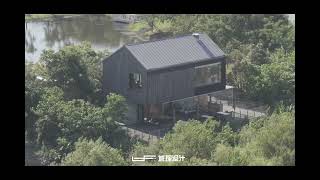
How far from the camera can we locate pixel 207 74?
1753cm

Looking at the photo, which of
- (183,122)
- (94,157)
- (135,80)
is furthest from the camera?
(135,80)

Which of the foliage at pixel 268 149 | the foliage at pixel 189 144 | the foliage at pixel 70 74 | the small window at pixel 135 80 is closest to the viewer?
the foliage at pixel 268 149

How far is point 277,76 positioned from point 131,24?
14344mm

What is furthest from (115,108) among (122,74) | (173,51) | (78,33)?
(78,33)

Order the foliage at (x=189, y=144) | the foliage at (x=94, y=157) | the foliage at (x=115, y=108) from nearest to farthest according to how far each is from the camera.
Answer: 1. the foliage at (x=94, y=157)
2. the foliage at (x=189, y=144)
3. the foliage at (x=115, y=108)

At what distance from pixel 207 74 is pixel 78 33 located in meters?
14.3

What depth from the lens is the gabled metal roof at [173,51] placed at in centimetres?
1639

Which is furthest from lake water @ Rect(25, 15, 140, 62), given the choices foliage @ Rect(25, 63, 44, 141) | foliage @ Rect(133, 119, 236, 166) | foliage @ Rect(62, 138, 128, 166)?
foliage @ Rect(62, 138, 128, 166)

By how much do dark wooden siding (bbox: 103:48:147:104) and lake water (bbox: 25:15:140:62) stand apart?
959 cm

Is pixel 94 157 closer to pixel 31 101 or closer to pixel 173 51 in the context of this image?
pixel 31 101

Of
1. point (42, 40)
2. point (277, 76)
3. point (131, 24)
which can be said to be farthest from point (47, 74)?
point (131, 24)

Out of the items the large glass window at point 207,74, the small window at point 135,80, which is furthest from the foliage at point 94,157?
the large glass window at point 207,74

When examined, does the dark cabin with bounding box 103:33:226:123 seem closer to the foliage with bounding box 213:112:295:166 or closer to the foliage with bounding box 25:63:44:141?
the foliage with bounding box 25:63:44:141

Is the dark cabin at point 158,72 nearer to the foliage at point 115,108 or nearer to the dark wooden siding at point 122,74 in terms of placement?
the dark wooden siding at point 122,74
